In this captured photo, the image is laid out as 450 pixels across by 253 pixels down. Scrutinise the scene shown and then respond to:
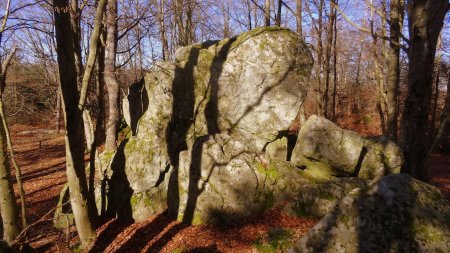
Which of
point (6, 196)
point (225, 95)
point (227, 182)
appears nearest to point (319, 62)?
point (225, 95)

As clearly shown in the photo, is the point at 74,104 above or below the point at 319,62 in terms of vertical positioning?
below

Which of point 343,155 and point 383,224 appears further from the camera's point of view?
point 343,155

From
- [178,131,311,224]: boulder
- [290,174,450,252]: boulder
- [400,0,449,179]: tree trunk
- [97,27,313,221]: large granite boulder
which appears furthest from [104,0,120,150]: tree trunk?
[290,174,450,252]: boulder

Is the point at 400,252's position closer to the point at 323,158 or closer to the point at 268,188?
the point at 268,188

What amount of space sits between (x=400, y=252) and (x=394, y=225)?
0.27 metres

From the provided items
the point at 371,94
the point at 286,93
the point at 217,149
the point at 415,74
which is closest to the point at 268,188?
the point at 217,149

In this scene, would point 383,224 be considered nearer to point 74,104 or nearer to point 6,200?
point 74,104

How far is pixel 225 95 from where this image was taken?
380 inches

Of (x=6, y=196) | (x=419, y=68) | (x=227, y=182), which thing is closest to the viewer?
(x=419, y=68)

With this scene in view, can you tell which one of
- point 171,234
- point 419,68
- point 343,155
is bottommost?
point 171,234

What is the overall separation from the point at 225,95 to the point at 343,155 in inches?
150

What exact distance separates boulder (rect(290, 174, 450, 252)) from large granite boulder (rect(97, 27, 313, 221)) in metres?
5.38

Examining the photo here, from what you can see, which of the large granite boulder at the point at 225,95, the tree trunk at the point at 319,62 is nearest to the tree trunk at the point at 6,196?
the large granite boulder at the point at 225,95

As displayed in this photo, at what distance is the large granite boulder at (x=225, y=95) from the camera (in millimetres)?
8961
